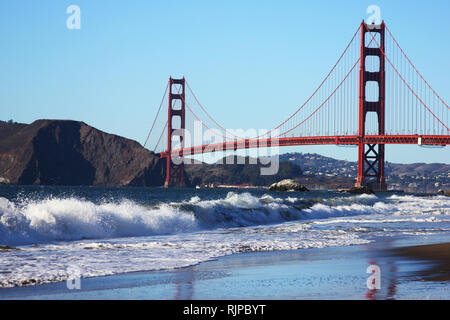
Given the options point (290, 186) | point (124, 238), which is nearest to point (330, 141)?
point (290, 186)

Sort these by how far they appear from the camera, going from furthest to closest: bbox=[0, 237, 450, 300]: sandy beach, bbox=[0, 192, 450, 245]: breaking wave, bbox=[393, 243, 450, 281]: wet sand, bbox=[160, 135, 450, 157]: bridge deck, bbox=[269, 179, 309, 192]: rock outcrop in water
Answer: bbox=[269, 179, 309, 192]: rock outcrop in water → bbox=[160, 135, 450, 157]: bridge deck → bbox=[0, 192, 450, 245]: breaking wave → bbox=[393, 243, 450, 281]: wet sand → bbox=[0, 237, 450, 300]: sandy beach

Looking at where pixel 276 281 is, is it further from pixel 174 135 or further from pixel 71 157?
pixel 71 157

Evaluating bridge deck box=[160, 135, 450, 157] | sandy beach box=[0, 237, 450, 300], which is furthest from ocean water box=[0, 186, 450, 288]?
bridge deck box=[160, 135, 450, 157]

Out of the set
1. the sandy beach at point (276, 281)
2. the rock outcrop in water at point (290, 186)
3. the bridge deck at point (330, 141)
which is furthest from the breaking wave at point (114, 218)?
the rock outcrop in water at point (290, 186)

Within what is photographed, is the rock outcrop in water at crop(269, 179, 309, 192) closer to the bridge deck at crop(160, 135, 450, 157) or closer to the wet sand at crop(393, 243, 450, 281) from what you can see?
the bridge deck at crop(160, 135, 450, 157)

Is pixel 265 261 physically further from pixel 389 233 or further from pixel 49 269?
pixel 389 233

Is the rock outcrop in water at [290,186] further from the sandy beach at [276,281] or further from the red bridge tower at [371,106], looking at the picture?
the sandy beach at [276,281]
